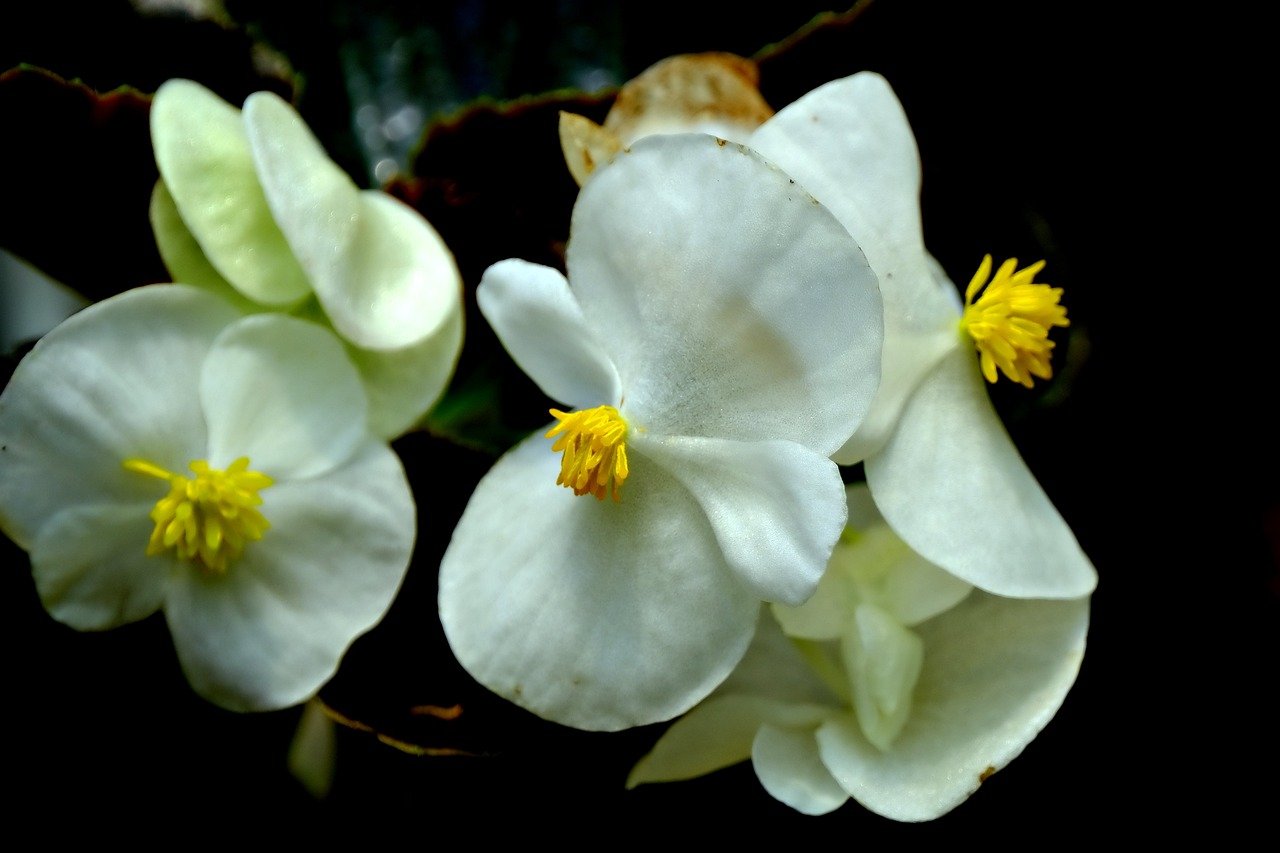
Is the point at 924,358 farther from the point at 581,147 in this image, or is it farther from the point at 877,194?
the point at 581,147

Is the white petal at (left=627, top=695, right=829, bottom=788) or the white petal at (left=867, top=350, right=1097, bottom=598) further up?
the white petal at (left=867, top=350, right=1097, bottom=598)

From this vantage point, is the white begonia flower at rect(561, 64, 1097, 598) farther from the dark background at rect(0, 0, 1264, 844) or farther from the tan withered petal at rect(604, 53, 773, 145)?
the dark background at rect(0, 0, 1264, 844)

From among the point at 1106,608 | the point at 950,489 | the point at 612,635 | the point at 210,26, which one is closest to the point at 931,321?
the point at 950,489

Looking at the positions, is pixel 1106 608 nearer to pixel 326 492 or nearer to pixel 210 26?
pixel 326 492

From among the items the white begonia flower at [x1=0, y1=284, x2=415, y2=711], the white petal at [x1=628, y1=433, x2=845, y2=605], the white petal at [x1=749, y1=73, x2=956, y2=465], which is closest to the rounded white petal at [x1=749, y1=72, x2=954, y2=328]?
the white petal at [x1=749, y1=73, x2=956, y2=465]

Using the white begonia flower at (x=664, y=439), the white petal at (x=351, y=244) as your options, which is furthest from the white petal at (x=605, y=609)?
the white petal at (x=351, y=244)

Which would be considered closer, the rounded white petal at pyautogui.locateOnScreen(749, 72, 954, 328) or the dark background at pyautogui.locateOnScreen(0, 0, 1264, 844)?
the rounded white petal at pyautogui.locateOnScreen(749, 72, 954, 328)
